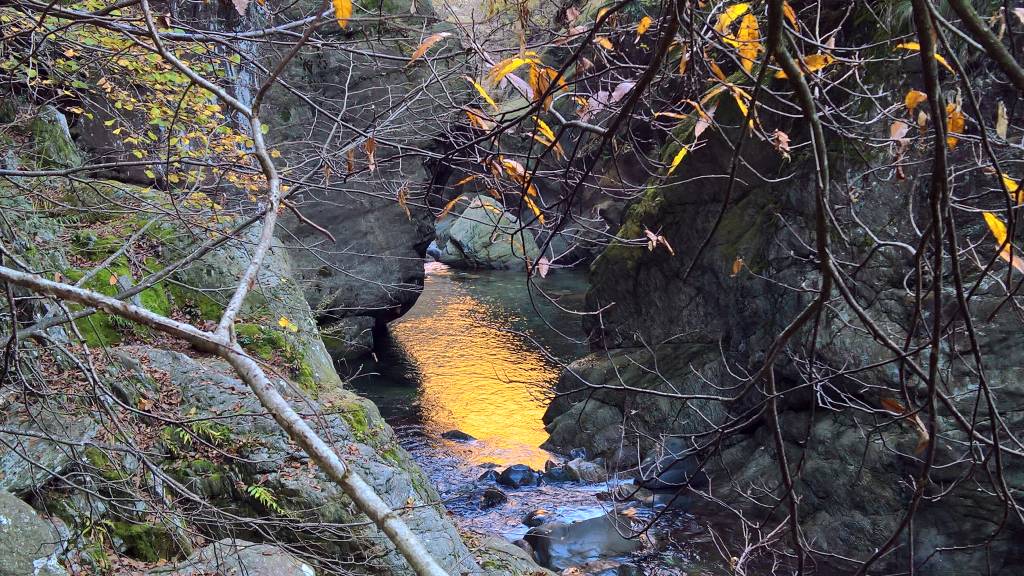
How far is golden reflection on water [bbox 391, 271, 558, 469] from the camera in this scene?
10633 millimetres

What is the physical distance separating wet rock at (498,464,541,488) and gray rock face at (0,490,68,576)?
6353 millimetres

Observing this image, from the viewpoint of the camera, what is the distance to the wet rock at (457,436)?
10.5m

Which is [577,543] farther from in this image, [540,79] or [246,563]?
[540,79]

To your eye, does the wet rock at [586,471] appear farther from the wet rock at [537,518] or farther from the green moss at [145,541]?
the green moss at [145,541]

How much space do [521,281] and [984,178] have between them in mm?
15647

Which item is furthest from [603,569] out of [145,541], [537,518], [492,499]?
[145,541]

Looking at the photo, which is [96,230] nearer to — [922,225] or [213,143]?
[213,143]

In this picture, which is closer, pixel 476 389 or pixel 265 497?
pixel 265 497

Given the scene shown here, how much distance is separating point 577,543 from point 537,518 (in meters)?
0.74

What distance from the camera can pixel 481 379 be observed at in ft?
42.2

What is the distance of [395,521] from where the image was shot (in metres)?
0.90

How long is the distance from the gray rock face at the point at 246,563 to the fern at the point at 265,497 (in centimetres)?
33

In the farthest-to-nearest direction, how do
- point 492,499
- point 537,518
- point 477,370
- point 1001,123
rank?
1. point 477,370
2. point 492,499
3. point 537,518
4. point 1001,123

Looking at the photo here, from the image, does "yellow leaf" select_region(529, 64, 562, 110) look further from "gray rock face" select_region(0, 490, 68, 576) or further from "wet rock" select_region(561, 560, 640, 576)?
"wet rock" select_region(561, 560, 640, 576)
